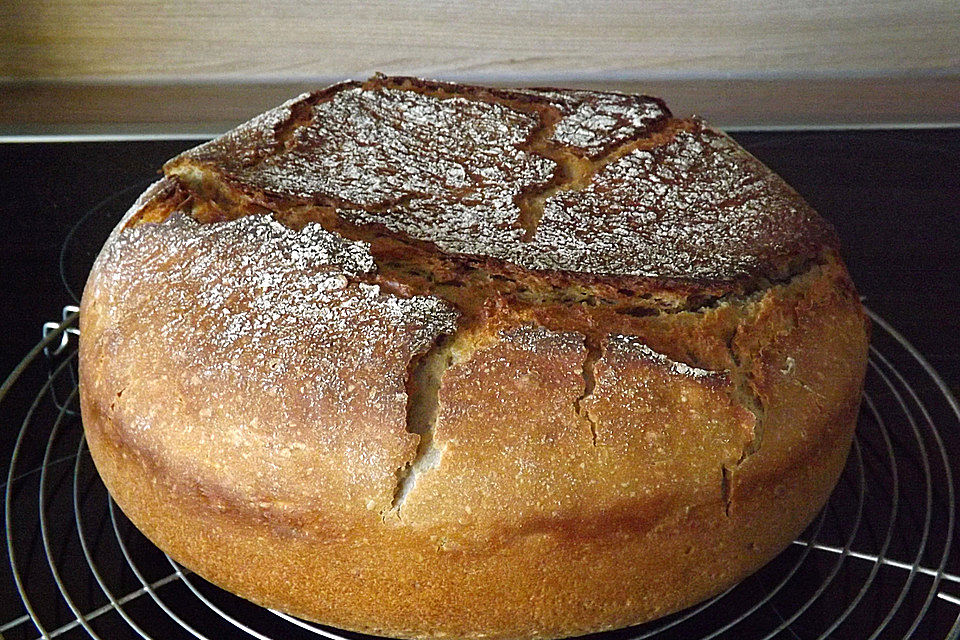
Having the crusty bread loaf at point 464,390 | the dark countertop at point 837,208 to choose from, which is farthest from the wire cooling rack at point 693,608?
the dark countertop at point 837,208

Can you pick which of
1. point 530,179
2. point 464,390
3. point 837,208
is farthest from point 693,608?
point 837,208

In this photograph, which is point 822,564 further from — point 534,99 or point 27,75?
point 27,75

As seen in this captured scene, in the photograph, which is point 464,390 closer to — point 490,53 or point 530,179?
point 530,179

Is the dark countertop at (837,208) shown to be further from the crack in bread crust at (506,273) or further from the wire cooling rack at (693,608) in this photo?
the crack in bread crust at (506,273)

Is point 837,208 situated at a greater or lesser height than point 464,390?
lesser

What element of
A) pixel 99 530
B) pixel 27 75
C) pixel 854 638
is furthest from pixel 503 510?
pixel 27 75

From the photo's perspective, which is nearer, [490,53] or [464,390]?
[464,390]

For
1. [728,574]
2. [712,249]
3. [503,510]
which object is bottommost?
[728,574]
